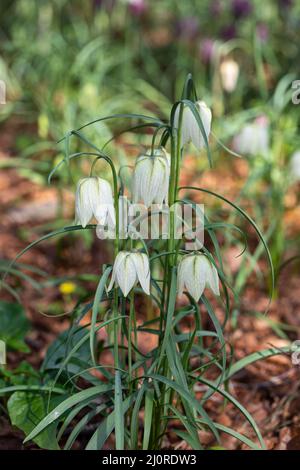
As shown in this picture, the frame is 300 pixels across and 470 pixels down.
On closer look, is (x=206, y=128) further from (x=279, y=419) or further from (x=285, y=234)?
(x=285, y=234)

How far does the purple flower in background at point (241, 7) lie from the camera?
10.3 feet

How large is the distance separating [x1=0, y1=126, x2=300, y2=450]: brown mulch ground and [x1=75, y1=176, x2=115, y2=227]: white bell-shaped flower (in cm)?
40

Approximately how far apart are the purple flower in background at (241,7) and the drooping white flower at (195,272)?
2.17 m

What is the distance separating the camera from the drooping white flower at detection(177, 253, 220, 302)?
1239 millimetres

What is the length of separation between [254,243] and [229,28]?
121cm

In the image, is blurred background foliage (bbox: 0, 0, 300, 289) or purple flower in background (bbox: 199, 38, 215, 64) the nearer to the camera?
blurred background foliage (bbox: 0, 0, 300, 289)

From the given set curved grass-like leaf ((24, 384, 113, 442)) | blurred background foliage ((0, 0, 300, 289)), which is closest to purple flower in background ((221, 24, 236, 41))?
blurred background foliage ((0, 0, 300, 289))

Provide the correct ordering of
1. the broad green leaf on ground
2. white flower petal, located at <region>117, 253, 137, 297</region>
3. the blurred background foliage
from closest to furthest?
white flower petal, located at <region>117, 253, 137, 297</region> → the broad green leaf on ground → the blurred background foliage

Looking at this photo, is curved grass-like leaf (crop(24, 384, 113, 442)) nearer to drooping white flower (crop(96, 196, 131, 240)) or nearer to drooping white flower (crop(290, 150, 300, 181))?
drooping white flower (crop(96, 196, 131, 240))

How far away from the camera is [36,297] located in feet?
7.48

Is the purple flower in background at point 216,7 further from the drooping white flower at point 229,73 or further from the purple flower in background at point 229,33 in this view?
the drooping white flower at point 229,73

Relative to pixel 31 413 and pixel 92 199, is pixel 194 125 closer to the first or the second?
pixel 92 199

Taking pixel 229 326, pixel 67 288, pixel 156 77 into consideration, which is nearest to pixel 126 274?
pixel 229 326

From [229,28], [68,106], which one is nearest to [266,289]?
[68,106]
